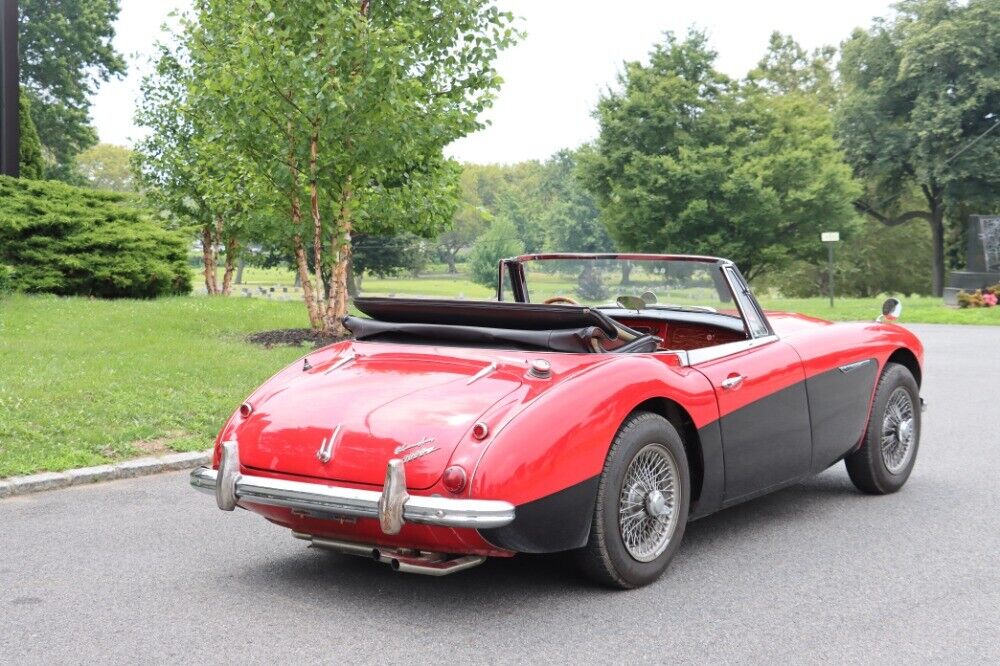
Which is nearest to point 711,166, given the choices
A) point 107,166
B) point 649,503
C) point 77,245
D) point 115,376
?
point 77,245

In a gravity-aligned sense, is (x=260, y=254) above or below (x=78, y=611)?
above

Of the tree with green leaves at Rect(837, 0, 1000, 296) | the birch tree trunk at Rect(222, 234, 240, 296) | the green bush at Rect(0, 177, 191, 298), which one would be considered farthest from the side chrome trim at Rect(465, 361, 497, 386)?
the tree with green leaves at Rect(837, 0, 1000, 296)

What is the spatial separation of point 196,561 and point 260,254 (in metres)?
47.9

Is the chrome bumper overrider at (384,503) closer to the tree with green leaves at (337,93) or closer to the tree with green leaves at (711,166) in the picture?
the tree with green leaves at (337,93)

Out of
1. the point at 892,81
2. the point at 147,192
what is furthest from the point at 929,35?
the point at 147,192

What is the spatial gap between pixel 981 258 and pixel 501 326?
1351 inches

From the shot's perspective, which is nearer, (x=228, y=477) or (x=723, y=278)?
(x=228, y=477)

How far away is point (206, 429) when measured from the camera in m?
8.42

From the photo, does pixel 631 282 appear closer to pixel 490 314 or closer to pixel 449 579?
pixel 490 314

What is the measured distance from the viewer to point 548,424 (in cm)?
420

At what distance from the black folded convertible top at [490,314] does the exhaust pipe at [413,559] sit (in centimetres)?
112

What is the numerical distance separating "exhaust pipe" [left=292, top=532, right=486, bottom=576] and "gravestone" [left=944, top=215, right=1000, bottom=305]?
33.5 m

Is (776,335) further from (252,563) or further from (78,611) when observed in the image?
(78,611)

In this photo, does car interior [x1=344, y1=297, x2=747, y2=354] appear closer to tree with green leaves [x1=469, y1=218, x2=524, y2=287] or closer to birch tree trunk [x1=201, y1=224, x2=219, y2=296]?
birch tree trunk [x1=201, y1=224, x2=219, y2=296]
